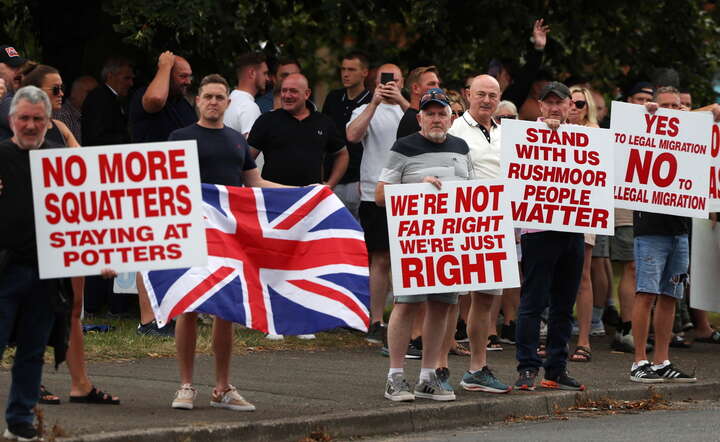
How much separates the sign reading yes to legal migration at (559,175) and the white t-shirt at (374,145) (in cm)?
274

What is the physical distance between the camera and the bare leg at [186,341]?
9.17 meters

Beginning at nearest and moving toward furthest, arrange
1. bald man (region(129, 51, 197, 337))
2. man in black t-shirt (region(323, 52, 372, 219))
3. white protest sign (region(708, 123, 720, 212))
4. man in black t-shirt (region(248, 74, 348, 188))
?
1. white protest sign (region(708, 123, 720, 212))
2. bald man (region(129, 51, 197, 337))
3. man in black t-shirt (region(248, 74, 348, 188))
4. man in black t-shirt (region(323, 52, 372, 219))

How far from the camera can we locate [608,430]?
9305 mm

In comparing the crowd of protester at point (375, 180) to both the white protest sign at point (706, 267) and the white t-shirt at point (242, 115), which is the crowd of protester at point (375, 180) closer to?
the white t-shirt at point (242, 115)

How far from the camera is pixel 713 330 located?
49.4 feet

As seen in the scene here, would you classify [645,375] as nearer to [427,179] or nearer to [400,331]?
[400,331]

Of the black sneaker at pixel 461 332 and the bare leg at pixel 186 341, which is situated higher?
the bare leg at pixel 186 341

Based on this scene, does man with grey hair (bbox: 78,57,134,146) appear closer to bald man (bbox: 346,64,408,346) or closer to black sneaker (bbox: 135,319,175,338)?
black sneaker (bbox: 135,319,175,338)

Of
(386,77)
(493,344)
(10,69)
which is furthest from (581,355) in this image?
(10,69)

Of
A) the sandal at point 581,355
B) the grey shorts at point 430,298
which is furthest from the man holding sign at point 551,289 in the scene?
the sandal at point 581,355

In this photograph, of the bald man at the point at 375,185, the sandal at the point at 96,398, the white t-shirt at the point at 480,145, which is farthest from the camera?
the bald man at the point at 375,185

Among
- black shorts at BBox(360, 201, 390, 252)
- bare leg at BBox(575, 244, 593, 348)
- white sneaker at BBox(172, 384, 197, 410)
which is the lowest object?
white sneaker at BBox(172, 384, 197, 410)

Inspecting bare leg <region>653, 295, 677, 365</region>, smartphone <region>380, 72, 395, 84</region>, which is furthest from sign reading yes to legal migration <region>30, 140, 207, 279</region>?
bare leg <region>653, 295, 677, 365</region>

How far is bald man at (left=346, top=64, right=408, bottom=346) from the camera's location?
13094mm
